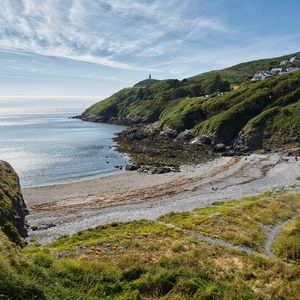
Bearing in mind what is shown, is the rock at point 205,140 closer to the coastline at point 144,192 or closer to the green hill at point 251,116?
the green hill at point 251,116

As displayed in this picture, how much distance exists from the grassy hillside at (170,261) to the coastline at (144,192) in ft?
19.5

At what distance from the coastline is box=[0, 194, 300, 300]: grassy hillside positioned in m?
5.94

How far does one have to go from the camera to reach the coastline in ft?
145

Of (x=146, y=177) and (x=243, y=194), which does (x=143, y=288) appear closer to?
(x=243, y=194)

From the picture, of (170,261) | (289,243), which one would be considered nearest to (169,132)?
(289,243)

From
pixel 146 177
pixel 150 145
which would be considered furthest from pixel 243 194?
pixel 150 145

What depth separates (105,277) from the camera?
64.0 feet

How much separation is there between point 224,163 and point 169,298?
226 feet

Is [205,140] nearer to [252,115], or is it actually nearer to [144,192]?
[252,115]

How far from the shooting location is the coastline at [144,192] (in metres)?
44.1

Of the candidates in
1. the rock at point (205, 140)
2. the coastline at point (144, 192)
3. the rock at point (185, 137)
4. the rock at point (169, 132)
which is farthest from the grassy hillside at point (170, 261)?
the rock at point (169, 132)

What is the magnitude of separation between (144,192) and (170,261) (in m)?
36.1

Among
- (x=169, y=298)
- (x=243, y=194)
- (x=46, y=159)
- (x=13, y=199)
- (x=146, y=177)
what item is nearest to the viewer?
(x=169, y=298)

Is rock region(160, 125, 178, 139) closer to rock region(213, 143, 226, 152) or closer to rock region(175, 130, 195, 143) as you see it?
rock region(175, 130, 195, 143)
